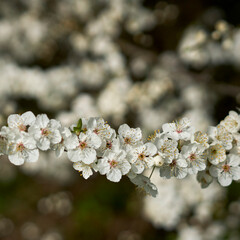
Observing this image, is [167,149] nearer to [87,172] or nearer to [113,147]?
[113,147]

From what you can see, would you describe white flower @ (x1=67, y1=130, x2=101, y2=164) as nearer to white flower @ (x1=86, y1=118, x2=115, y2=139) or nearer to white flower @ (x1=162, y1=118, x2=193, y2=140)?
white flower @ (x1=86, y1=118, x2=115, y2=139)

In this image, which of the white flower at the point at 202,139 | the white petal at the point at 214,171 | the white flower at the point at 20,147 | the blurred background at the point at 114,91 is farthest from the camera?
the blurred background at the point at 114,91

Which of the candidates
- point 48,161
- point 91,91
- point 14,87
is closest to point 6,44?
point 14,87

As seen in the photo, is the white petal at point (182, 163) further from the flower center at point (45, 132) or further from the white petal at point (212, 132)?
the flower center at point (45, 132)

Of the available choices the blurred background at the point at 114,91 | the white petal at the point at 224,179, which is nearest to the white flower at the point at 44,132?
the white petal at the point at 224,179

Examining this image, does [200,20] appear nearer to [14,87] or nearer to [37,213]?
[14,87]

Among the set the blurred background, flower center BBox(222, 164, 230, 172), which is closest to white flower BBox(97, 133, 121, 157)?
flower center BBox(222, 164, 230, 172)
